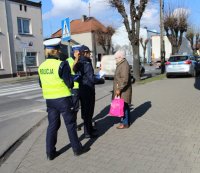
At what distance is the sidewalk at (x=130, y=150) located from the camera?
4551 mm

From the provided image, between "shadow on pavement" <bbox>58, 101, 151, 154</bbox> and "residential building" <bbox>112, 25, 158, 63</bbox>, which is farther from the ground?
"residential building" <bbox>112, 25, 158, 63</bbox>

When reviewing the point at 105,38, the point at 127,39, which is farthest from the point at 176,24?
the point at 127,39

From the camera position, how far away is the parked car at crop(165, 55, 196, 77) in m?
20.4

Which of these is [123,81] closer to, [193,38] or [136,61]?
[136,61]

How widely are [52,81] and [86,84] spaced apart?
4.09 ft

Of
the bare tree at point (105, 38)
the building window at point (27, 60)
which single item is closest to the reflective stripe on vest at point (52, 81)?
the building window at point (27, 60)

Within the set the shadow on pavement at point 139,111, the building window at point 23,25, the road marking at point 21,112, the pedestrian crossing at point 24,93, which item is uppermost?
the building window at point 23,25

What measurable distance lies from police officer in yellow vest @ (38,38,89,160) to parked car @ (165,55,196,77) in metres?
16.5

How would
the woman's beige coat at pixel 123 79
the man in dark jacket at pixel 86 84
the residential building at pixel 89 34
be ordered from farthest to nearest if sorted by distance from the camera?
1. the residential building at pixel 89 34
2. the woman's beige coat at pixel 123 79
3. the man in dark jacket at pixel 86 84

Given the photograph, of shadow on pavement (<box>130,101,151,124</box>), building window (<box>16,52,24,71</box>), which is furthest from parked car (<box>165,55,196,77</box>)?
building window (<box>16,52,24,71</box>)

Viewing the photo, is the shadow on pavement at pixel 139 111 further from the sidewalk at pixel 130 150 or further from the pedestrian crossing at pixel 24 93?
the pedestrian crossing at pixel 24 93

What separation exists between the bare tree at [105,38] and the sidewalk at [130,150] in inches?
1729

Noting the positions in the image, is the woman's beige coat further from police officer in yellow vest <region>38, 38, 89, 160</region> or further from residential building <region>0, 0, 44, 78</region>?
residential building <region>0, 0, 44, 78</region>

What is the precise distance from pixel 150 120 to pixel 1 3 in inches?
967
